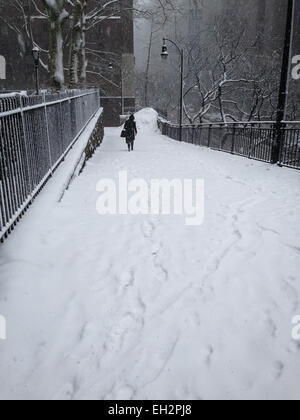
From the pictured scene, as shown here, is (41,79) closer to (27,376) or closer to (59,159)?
(59,159)

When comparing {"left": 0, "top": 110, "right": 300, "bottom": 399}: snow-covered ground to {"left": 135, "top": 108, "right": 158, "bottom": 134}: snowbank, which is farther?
{"left": 135, "top": 108, "right": 158, "bottom": 134}: snowbank

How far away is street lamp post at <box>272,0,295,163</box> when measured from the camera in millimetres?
9344

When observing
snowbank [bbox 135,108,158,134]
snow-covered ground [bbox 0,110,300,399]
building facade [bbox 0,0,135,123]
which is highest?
building facade [bbox 0,0,135,123]

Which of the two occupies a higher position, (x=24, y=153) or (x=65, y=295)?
(x=24, y=153)

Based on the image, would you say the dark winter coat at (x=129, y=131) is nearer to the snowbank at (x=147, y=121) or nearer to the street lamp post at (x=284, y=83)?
the street lamp post at (x=284, y=83)

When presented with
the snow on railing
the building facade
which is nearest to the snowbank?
the building facade

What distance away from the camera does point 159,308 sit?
126 inches

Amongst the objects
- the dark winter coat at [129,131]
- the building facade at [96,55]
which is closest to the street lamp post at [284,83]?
the dark winter coat at [129,131]

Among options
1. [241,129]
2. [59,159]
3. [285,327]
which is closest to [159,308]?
[285,327]

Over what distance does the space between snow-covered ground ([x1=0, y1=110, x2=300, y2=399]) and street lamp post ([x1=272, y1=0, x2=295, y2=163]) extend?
4.97 metres

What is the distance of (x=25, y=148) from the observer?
4.96 meters

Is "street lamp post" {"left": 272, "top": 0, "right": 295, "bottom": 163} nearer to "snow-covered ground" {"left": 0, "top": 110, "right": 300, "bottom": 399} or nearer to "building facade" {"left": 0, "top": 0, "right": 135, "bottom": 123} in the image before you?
"snow-covered ground" {"left": 0, "top": 110, "right": 300, "bottom": 399}

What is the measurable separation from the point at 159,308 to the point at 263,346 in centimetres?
102
